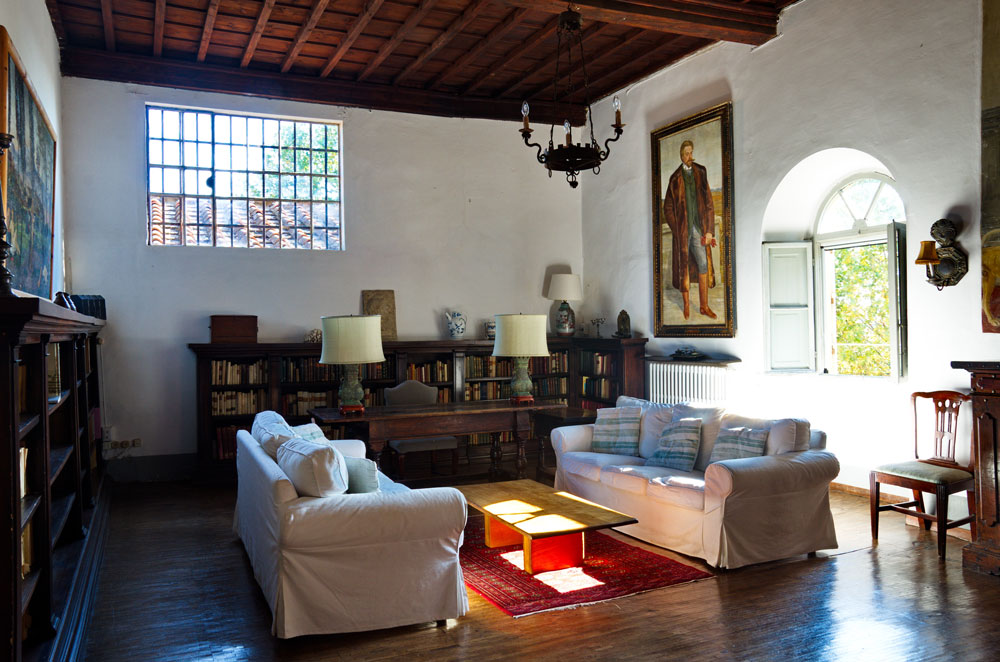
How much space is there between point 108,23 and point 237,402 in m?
3.63

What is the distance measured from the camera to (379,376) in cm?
789

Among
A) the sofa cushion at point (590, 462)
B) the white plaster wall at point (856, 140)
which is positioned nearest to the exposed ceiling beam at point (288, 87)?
the white plaster wall at point (856, 140)

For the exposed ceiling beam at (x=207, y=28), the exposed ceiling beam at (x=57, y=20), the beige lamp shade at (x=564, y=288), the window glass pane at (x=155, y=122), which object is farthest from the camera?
the beige lamp shade at (x=564, y=288)

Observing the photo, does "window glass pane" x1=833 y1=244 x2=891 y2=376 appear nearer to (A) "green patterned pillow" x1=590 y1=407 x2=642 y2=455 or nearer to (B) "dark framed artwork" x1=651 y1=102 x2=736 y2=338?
(B) "dark framed artwork" x1=651 y1=102 x2=736 y2=338

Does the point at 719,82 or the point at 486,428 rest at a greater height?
the point at 719,82

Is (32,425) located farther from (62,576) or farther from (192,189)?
(192,189)

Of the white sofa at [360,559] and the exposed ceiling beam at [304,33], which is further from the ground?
the exposed ceiling beam at [304,33]

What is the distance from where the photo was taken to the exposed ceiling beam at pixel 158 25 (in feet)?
20.2

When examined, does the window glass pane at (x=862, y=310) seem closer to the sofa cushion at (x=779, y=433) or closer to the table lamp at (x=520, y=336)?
the sofa cushion at (x=779, y=433)

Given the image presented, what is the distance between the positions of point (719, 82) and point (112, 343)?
647 cm

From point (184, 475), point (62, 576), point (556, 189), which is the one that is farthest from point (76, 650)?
point (556, 189)

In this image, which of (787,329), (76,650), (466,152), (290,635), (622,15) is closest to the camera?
(76,650)

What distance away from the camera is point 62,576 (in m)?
3.64

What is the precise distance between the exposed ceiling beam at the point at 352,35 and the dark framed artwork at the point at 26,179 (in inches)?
104
